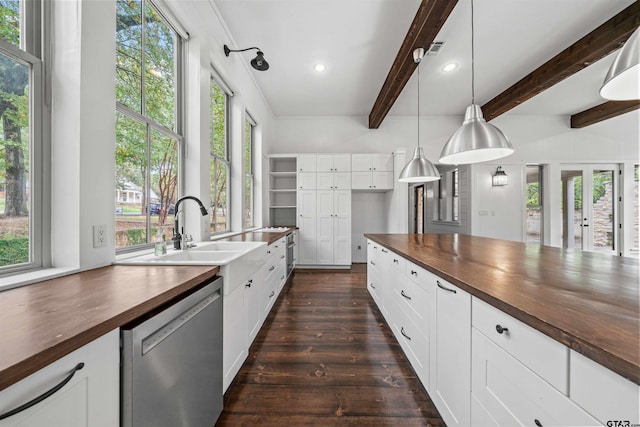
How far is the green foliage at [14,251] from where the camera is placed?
0.99 m

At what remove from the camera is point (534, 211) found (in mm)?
5148

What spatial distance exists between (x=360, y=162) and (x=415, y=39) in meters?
2.37

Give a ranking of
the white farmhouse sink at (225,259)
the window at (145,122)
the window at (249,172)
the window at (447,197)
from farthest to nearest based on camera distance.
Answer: the window at (447,197) → the window at (249,172) → the window at (145,122) → the white farmhouse sink at (225,259)

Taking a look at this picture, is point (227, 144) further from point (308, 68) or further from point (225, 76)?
point (308, 68)

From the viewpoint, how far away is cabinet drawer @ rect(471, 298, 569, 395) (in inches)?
24.6

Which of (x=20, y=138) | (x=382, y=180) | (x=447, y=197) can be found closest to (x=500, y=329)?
(x=20, y=138)

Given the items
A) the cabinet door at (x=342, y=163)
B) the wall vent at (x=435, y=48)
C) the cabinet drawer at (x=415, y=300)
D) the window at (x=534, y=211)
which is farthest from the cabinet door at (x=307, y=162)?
the window at (x=534, y=211)

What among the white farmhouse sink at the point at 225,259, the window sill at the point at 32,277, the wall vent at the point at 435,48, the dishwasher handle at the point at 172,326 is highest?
the wall vent at the point at 435,48

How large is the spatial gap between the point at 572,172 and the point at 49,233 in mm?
7972

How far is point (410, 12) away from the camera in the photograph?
2387 millimetres

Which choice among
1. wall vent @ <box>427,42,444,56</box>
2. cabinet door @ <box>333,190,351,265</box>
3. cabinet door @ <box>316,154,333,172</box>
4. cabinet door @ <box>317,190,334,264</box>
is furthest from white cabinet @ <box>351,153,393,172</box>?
wall vent @ <box>427,42,444,56</box>

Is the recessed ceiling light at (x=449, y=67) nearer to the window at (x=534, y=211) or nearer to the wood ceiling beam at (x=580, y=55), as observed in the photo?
the wood ceiling beam at (x=580, y=55)

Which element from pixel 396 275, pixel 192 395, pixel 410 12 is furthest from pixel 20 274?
pixel 410 12

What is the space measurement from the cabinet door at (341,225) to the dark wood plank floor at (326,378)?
6.51 feet
